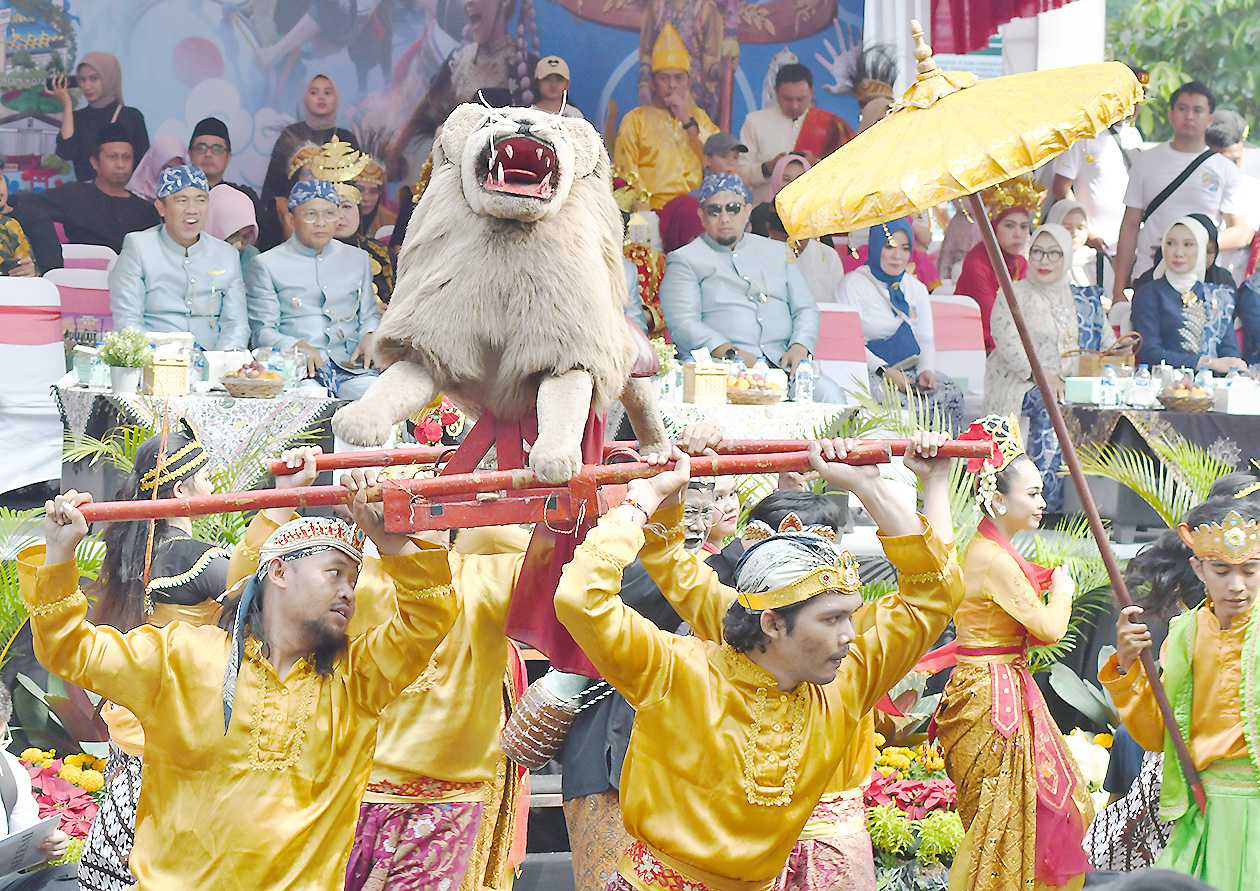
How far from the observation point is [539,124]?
2846 millimetres

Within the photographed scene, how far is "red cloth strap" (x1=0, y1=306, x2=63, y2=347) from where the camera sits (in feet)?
25.2

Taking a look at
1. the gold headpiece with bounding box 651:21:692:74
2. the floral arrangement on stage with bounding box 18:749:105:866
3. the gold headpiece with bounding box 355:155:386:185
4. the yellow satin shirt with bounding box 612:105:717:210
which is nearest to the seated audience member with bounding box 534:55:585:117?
the yellow satin shirt with bounding box 612:105:717:210

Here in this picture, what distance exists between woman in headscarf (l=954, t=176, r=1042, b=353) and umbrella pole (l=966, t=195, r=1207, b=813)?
585 cm

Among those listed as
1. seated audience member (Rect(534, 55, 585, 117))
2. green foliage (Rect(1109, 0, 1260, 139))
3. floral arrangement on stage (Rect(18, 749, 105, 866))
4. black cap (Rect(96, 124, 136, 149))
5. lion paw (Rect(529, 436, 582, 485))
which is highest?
green foliage (Rect(1109, 0, 1260, 139))

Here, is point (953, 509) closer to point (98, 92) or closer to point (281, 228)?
point (281, 228)

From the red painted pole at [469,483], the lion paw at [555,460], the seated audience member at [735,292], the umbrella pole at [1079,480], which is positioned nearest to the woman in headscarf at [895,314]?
the seated audience member at [735,292]

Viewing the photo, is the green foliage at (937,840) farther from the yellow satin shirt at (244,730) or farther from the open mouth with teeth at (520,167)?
the open mouth with teeth at (520,167)

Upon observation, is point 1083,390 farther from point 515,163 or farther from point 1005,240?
point 515,163

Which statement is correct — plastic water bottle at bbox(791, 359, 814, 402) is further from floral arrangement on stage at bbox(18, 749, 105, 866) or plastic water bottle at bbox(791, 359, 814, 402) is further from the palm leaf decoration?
floral arrangement on stage at bbox(18, 749, 105, 866)

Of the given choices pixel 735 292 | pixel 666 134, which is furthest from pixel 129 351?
pixel 666 134

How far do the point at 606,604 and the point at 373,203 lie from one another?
26.7 ft

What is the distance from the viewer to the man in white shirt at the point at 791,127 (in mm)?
10836

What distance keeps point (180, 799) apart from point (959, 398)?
6.35 meters

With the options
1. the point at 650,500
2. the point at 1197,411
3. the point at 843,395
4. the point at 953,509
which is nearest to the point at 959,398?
the point at 843,395
